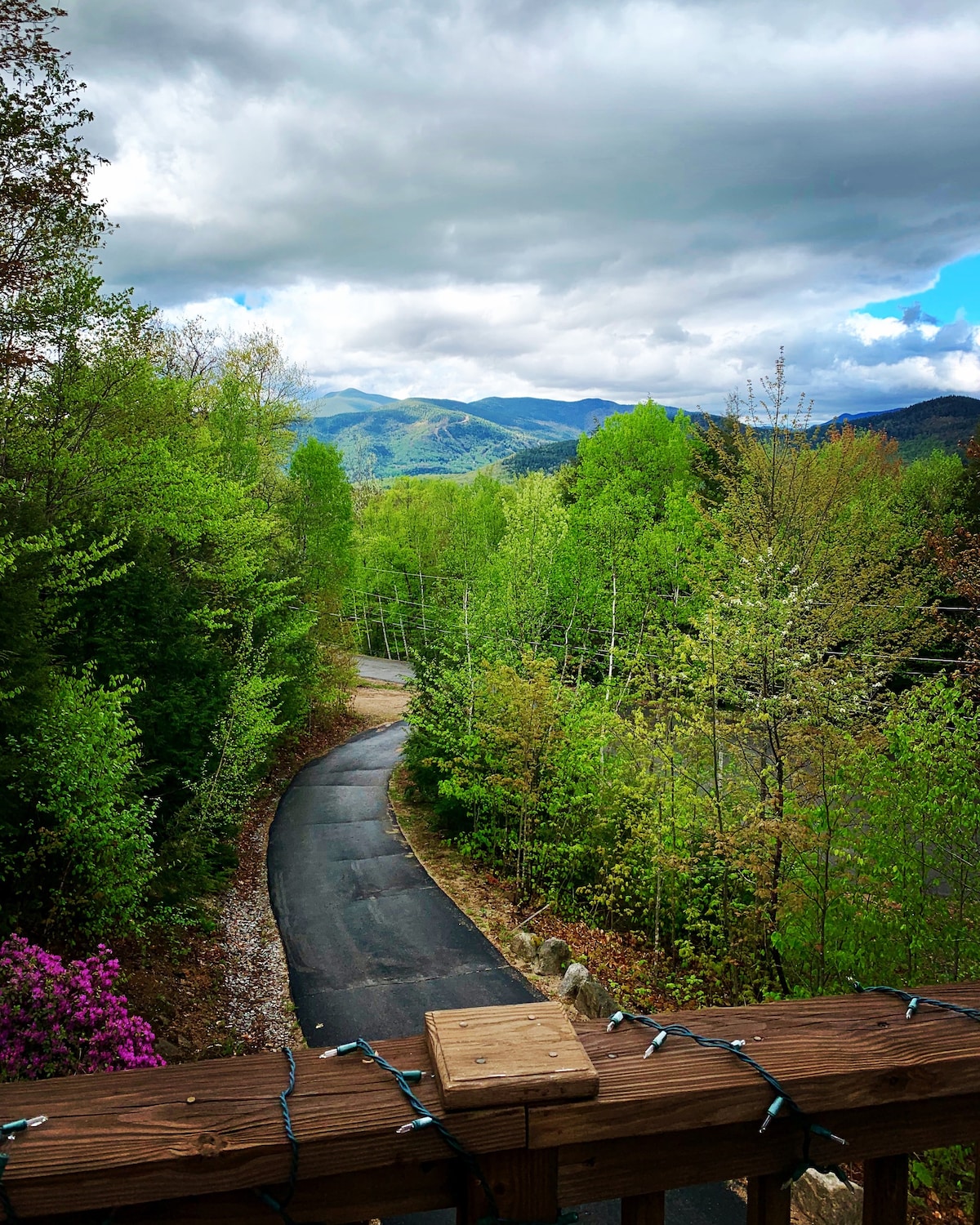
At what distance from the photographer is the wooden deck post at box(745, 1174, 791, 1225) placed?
1353mm

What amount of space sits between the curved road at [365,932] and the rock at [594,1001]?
1.09 meters

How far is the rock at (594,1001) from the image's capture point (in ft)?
34.5

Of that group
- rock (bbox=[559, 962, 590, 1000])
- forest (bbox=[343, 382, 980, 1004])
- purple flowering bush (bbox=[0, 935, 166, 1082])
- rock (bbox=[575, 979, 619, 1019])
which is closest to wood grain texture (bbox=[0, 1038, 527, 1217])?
purple flowering bush (bbox=[0, 935, 166, 1082])

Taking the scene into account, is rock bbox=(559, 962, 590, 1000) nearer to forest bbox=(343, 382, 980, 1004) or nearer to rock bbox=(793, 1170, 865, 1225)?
forest bbox=(343, 382, 980, 1004)

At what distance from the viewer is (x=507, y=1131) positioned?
3.87 feet

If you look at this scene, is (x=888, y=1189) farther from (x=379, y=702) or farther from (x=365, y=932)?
(x=379, y=702)

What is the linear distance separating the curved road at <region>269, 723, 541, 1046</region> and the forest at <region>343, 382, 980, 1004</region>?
1.84m

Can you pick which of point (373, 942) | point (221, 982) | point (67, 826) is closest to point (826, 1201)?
point (67, 826)

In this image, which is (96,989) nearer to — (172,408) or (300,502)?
(172,408)

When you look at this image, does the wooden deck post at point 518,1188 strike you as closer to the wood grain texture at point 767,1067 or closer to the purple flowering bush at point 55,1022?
the wood grain texture at point 767,1067

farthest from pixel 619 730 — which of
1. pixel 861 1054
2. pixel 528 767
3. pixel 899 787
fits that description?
pixel 861 1054

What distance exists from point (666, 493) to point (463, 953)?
2396cm

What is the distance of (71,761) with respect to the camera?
884 centimetres

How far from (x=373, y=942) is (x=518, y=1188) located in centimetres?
1321
